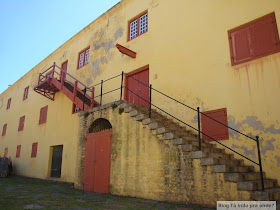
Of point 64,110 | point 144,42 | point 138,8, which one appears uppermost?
point 138,8

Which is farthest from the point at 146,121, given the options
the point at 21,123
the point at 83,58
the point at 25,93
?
the point at 25,93

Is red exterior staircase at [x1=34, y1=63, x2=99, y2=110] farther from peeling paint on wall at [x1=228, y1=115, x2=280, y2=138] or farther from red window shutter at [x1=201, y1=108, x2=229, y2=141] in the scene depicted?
peeling paint on wall at [x1=228, y1=115, x2=280, y2=138]

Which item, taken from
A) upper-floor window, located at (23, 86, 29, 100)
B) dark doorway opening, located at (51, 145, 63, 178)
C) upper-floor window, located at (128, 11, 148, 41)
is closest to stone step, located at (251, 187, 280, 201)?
upper-floor window, located at (128, 11, 148, 41)

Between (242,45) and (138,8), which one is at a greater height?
(138,8)

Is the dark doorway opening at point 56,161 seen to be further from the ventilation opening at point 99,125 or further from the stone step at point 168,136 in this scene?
the stone step at point 168,136

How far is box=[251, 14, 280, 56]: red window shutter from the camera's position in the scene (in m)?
7.04

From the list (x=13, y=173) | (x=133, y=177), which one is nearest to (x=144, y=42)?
(x=133, y=177)

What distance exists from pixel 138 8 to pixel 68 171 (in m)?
9.51

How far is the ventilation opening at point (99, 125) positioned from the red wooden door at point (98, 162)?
22 cm

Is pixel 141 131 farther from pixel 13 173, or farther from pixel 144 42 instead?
pixel 13 173

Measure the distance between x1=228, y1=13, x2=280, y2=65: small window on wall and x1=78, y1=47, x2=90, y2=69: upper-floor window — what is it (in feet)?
31.1

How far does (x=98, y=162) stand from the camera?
8938 mm

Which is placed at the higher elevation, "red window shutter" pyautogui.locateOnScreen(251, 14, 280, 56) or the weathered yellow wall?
"red window shutter" pyautogui.locateOnScreen(251, 14, 280, 56)

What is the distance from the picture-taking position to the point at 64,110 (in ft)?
48.4
